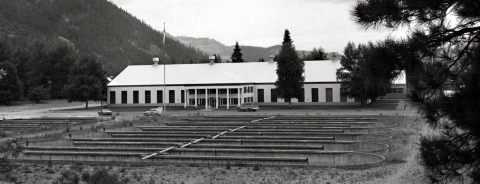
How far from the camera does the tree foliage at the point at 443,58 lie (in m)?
7.24

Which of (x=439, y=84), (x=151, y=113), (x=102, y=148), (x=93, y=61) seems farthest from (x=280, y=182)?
(x=93, y=61)

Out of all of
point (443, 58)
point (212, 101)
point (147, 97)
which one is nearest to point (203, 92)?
point (212, 101)

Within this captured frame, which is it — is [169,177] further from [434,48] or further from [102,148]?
[434,48]

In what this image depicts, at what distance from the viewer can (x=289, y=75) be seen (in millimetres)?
63156

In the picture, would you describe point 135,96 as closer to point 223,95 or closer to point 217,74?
point 217,74

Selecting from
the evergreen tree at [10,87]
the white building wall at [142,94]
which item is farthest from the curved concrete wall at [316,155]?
the evergreen tree at [10,87]

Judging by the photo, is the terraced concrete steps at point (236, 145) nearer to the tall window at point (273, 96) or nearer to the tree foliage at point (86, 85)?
the tall window at point (273, 96)

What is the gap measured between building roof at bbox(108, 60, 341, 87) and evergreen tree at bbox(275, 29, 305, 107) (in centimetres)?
593

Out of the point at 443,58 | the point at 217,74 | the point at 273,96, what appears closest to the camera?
the point at 443,58

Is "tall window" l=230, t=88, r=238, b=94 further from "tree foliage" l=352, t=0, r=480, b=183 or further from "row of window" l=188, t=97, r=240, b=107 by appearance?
"tree foliage" l=352, t=0, r=480, b=183

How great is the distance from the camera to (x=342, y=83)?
202ft

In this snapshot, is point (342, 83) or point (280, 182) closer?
point (280, 182)

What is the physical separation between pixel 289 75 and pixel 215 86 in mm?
10954

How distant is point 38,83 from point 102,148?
3031 inches
